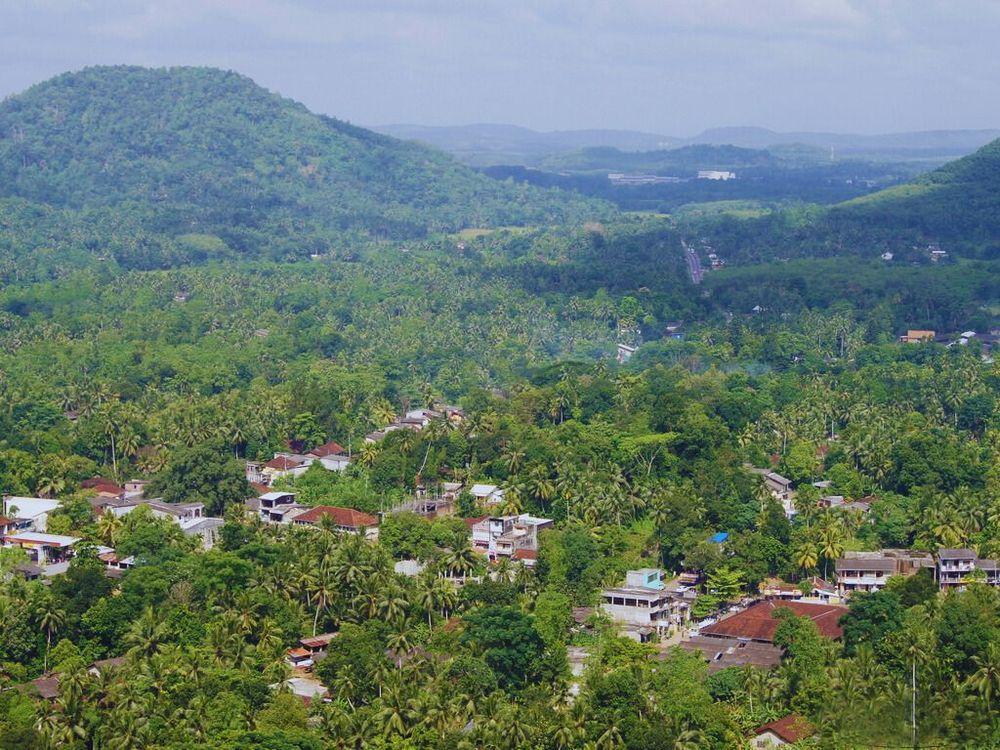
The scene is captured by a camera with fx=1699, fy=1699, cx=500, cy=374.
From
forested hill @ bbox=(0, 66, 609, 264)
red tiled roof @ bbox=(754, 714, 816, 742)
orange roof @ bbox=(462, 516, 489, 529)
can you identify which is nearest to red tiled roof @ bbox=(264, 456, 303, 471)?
orange roof @ bbox=(462, 516, 489, 529)

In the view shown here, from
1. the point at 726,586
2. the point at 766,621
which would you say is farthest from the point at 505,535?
the point at 766,621

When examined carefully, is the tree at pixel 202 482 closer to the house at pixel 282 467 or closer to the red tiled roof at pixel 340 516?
the red tiled roof at pixel 340 516

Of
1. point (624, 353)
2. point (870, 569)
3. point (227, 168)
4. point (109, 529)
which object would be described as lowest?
point (624, 353)

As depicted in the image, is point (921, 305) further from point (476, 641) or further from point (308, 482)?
point (476, 641)

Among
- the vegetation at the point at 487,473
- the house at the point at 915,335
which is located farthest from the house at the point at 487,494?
the house at the point at 915,335

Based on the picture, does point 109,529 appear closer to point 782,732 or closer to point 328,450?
point 328,450

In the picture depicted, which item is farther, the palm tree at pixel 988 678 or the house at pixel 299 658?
the house at pixel 299 658
